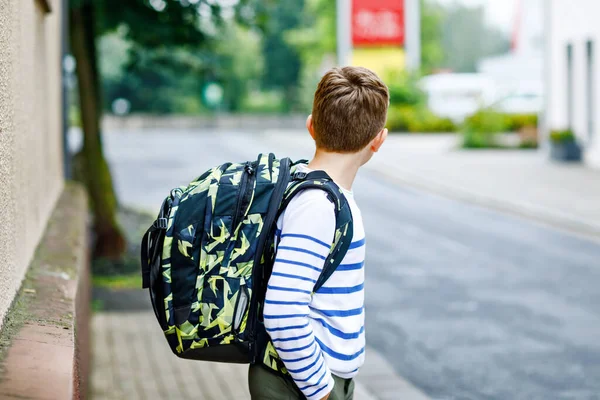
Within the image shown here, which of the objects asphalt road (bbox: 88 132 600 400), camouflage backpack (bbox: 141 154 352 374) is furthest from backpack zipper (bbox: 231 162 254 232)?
asphalt road (bbox: 88 132 600 400)

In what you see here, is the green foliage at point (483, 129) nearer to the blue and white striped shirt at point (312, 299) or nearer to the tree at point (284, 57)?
the blue and white striped shirt at point (312, 299)

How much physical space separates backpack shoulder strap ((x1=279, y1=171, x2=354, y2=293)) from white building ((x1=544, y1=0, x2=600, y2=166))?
869 inches

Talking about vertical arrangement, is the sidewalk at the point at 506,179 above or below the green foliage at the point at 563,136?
below

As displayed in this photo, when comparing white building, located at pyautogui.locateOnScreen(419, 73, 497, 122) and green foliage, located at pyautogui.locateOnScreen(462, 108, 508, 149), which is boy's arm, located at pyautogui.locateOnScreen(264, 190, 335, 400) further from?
white building, located at pyautogui.locateOnScreen(419, 73, 497, 122)

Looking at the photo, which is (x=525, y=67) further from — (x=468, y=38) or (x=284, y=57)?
(x=468, y=38)

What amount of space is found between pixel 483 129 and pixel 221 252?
99.8 feet

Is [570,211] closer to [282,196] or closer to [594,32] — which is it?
[594,32]

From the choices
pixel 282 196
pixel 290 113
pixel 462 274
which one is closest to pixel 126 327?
pixel 462 274

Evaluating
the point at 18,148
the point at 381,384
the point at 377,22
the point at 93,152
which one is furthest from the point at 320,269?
the point at 377,22

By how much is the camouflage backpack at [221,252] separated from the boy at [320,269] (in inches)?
2.2

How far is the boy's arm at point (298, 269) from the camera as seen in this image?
2.22m

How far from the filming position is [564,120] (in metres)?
26.3

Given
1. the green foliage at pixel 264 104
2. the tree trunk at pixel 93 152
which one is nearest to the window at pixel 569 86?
the tree trunk at pixel 93 152

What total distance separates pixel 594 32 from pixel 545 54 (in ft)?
13.6
